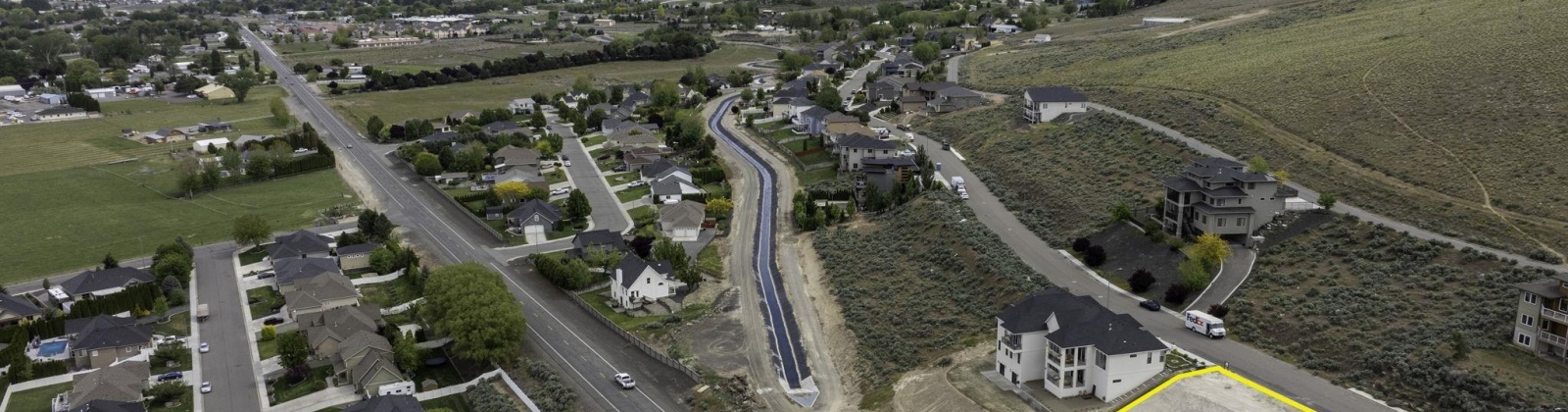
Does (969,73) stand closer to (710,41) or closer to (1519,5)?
(1519,5)

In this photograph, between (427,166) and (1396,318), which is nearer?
(1396,318)

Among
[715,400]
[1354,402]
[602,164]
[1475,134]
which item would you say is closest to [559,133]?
[602,164]

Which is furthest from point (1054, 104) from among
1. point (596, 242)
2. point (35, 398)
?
point (35, 398)

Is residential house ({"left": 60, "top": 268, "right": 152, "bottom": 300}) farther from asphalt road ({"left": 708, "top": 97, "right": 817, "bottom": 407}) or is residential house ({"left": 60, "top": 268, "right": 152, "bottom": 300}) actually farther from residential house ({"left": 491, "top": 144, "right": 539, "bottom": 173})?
asphalt road ({"left": 708, "top": 97, "right": 817, "bottom": 407})

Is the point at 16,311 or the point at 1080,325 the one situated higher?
the point at 1080,325

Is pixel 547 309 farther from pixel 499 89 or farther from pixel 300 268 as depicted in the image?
pixel 499 89

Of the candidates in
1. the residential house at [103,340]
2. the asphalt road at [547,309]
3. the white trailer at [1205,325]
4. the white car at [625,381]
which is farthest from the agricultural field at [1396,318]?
the residential house at [103,340]
